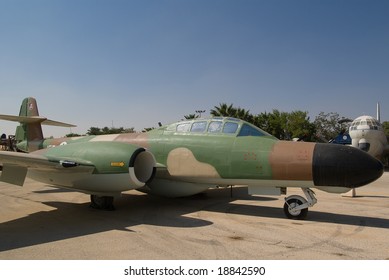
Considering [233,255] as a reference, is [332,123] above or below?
above

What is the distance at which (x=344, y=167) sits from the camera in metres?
6.06

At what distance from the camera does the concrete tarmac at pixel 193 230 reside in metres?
4.80

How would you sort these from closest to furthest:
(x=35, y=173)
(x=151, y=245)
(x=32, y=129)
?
(x=151, y=245)
(x=35, y=173)
(x=32, y=129)

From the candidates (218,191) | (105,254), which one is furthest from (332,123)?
(105,254)

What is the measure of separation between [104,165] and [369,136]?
2104 centimetres

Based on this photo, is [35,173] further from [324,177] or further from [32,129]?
[324,177]

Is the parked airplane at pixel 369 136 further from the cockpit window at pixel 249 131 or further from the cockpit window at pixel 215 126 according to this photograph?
the cockpit window at pixel 215 126

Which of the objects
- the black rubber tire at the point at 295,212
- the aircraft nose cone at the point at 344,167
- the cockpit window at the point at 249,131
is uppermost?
the cockpit window at the point at 249,131

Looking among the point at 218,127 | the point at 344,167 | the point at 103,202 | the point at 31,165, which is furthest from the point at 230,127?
the point at 31,165

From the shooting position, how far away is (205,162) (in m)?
7.75

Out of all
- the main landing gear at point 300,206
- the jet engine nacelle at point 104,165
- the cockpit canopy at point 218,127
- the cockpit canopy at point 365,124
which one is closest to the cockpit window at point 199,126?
the cockpit canopy at point 218,127

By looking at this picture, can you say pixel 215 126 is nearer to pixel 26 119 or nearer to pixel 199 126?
pixel 199 126

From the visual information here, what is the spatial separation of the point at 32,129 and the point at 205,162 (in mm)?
9206

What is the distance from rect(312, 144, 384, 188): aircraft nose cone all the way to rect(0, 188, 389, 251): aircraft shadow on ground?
1.13 meters
